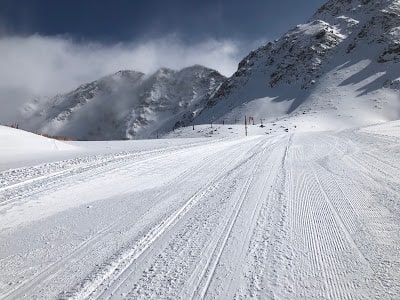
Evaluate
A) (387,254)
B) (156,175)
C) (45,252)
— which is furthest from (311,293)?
(156,175)

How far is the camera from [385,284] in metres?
3.20

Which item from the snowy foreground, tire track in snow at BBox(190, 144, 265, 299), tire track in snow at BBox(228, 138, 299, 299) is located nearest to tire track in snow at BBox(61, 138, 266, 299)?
the snowy foreground

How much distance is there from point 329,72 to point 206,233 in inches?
5017

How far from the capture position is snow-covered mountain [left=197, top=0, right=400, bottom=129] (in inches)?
3711

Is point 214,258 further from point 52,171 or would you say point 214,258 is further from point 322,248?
point 52,171

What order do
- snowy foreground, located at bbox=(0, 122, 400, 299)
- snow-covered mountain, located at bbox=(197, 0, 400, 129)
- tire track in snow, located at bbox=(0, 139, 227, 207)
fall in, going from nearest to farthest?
snowy foreground, located at bbox=(0, 122, 400, 299) < tire track in snow, located at bbox=(0, 139, 227, 207) < snow-covered mountain, located at bbox=(197, 0, 400, 129)

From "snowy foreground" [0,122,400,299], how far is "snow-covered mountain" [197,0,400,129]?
6838cm

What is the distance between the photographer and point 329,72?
400 ft

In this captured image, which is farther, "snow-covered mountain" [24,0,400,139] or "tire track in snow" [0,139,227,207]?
"snow-covered mountain" [24,0,400,139]

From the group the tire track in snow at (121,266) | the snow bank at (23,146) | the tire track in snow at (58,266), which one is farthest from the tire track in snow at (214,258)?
the snow bank at (23,146)

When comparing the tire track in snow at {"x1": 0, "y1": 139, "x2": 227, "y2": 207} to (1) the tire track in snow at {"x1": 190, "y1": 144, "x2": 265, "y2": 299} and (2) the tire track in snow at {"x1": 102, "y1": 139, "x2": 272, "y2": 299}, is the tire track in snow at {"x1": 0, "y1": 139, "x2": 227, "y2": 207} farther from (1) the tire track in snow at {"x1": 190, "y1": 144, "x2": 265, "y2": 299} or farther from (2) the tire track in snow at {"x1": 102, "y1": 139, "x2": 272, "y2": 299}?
(1) the tire track in snow at {"x1": 190, "y1": 144, "x2": 265, "y2": 299}

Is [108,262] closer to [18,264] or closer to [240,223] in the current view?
[18,264]

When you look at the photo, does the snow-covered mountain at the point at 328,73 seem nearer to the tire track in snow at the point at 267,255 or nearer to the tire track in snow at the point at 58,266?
the tire track in snow at the point at 267,255

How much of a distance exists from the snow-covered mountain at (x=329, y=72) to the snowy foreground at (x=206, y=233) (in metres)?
68.4
